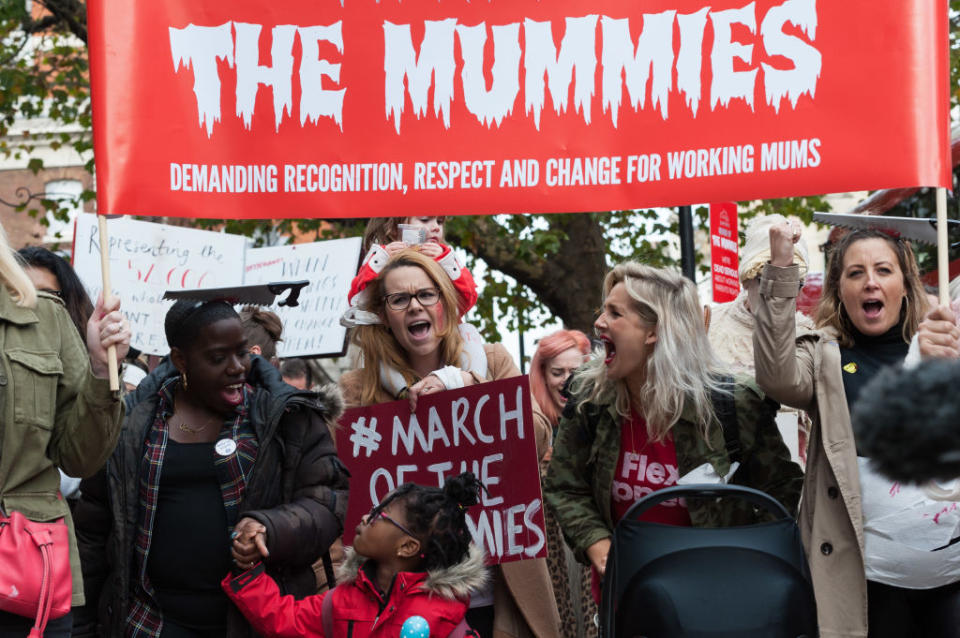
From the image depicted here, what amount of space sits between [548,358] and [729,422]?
230cm

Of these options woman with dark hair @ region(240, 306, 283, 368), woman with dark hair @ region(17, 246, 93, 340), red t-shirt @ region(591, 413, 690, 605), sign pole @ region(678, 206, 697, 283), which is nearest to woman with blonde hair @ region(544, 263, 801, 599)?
red t-shirt @ region(591, 413, 690, 605)

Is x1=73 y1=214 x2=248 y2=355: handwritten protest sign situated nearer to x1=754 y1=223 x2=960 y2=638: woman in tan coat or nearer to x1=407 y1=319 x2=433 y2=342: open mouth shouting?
x1=407 y1=319 x2=433 y2=342: open mouth shouting

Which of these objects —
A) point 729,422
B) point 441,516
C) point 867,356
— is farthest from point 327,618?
point 867,356

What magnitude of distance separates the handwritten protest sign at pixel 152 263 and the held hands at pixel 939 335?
17.0 ft

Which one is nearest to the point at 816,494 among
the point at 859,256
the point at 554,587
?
the point at 859,256

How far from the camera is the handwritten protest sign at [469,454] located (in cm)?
445

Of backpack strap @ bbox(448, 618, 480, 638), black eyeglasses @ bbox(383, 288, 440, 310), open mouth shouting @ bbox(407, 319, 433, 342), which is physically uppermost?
black eyeglasses @ bbox(383, 288, 440, 310)

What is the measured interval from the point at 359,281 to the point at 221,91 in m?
0.87

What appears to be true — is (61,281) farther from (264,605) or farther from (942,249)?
(942,249)

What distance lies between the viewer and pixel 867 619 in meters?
4.07

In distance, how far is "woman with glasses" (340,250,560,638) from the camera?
4.70 meters

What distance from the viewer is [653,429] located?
4.22 meters

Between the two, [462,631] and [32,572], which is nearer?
[32,572]

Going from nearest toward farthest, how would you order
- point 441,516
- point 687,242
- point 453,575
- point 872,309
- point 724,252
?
point 453,575
point 441,516
point 872,309
point 724,252
point 687,242
